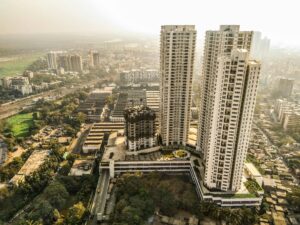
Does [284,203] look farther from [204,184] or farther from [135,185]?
[135,185]

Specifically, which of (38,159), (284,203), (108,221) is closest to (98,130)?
(38,159)

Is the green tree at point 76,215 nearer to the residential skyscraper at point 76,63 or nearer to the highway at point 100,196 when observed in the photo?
the highway at point 100,196

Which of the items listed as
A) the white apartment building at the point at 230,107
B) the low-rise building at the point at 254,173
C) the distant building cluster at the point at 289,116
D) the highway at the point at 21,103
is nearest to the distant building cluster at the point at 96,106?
the highway at the point at 21,103

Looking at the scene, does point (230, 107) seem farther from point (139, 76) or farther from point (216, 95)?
point (139, 76)

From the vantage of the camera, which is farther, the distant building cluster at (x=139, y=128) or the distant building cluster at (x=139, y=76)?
the distant building cluster at (x=139, y=76)

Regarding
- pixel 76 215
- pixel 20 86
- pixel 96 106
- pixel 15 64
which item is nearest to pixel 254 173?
pixel 76 215

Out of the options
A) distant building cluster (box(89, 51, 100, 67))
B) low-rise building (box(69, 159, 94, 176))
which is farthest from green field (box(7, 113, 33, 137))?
distant building cluster (box(89, 51, 100, 67))
